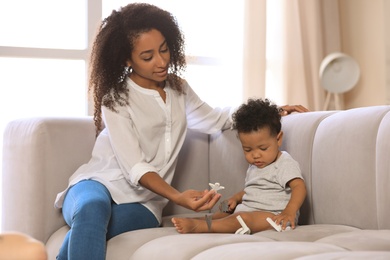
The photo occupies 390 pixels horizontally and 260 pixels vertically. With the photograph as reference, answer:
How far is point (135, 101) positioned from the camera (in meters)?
2.44

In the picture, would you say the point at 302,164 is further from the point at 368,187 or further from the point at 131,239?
the point at 131,239

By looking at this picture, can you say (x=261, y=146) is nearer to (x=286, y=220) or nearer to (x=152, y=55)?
(x=286, y=220)

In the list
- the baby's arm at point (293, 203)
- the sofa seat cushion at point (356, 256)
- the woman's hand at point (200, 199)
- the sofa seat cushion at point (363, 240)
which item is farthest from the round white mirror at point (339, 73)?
the sofa seat cushion at point (356, 256)

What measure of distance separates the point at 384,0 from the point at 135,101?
2.36 meters

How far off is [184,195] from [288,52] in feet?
7.97

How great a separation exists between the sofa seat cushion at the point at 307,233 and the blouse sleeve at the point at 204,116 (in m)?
0.70

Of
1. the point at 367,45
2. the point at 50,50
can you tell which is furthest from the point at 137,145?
the point at 367,45

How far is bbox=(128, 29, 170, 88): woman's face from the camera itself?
93.0 inches

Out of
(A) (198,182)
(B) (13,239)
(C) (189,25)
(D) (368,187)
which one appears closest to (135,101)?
(A) (198,182)

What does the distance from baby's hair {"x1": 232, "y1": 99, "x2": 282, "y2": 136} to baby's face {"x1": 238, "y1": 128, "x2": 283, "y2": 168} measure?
0.7 inches

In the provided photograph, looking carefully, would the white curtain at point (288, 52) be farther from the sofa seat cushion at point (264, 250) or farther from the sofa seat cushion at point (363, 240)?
the sofa seat cushion at point (264, 250)

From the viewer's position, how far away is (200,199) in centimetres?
202

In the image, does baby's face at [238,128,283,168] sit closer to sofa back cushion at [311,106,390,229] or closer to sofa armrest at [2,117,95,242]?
sofa back cushion at [311,106,390,229]

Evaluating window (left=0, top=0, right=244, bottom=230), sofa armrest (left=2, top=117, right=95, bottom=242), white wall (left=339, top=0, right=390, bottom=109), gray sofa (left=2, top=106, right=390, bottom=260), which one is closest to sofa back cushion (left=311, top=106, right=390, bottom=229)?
gray sofa (left=2, top=106, right=390, bottom=260)
